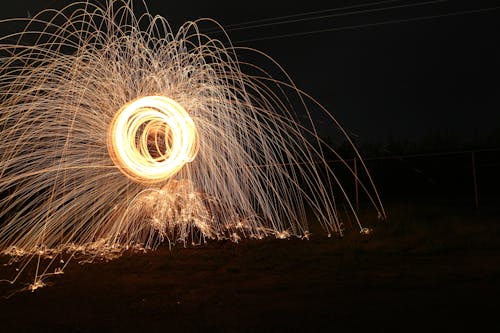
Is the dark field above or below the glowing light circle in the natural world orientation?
below

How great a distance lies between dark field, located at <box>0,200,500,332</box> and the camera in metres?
5.27

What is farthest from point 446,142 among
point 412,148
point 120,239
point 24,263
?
point 24,263

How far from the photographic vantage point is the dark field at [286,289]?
5.27 metres

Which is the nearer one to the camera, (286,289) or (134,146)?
(286,289)

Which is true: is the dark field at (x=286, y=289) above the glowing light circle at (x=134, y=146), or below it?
below

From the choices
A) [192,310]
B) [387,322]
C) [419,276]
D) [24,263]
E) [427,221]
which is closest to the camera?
[387,322]

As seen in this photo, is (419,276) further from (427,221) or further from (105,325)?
(427,221)

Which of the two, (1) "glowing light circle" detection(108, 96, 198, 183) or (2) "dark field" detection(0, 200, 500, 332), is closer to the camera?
(2) "dark field" detection(0, 200, 500, 332)

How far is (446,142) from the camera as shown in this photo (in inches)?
1148

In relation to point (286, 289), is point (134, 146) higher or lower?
higher

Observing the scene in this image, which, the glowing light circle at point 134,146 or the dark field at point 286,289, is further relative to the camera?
the glowing light circle at point 134,146

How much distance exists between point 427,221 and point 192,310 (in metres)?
8.29

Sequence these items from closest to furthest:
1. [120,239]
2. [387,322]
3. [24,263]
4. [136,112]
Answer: [387,322] < [136,112] < [24,263] < [120,239]

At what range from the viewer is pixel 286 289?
673cm
